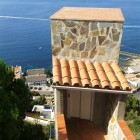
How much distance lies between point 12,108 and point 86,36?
4509mm

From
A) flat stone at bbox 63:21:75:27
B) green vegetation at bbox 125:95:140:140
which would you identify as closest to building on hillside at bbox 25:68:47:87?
green vegetation at bbox 125:95:140:140

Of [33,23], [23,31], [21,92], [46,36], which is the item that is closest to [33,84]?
[46,36]

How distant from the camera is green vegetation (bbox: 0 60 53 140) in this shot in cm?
809

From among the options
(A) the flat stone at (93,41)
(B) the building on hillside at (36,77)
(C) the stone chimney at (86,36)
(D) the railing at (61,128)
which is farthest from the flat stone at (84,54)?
(B) the building on hillside at (36,77)

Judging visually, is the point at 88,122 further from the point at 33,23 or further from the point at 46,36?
the point at 33,23

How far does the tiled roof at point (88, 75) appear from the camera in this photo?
481cm

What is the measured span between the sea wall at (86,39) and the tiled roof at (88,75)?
0.47ft

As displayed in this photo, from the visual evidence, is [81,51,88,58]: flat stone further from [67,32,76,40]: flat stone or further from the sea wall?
[67,32,76,40]: flat stone

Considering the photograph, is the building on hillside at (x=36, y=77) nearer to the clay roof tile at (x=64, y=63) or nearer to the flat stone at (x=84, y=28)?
the clay roof tile at (x=64, y=63)

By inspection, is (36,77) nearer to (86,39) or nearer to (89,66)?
(89,66)

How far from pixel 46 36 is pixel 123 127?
6153 cm

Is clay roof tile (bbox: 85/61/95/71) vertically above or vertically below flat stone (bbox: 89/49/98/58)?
below

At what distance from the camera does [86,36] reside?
205 inches

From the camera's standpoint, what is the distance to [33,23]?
7619 cm
